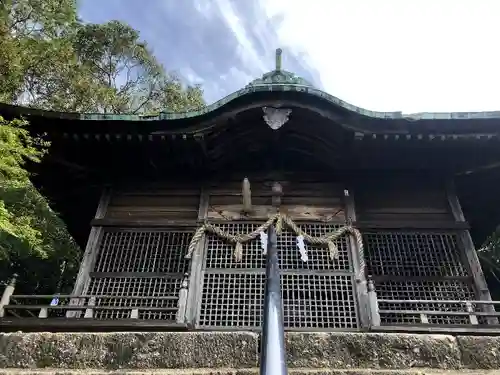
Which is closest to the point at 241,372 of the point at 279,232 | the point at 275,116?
the point at 279,232

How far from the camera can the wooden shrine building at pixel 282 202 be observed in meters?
7.01

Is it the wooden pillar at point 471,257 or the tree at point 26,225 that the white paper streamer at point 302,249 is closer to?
the wooden pillar at point 471,257

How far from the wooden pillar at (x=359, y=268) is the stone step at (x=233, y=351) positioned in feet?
6.24

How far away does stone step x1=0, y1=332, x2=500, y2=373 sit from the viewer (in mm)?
4398

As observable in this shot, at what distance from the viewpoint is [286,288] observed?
699cm

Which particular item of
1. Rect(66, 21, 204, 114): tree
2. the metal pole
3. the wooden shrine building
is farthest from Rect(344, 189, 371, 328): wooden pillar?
Rect(66, 21, 204, 114): tree

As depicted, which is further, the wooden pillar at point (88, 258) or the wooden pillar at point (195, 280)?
the wooden pillar at point (88, 258)

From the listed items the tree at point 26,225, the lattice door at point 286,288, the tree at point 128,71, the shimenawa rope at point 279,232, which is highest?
the tree at point 128,71

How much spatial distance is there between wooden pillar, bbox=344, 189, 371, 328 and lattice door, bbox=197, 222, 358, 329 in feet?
0.29

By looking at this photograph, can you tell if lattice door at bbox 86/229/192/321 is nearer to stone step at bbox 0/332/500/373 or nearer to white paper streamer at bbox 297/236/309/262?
white paper streamer at bbox 297/236/309/262

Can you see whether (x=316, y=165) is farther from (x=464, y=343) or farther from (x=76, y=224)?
(x=76, y=224)

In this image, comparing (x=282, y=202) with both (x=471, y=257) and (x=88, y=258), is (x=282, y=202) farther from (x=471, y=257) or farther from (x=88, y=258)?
(x=88, y=258)

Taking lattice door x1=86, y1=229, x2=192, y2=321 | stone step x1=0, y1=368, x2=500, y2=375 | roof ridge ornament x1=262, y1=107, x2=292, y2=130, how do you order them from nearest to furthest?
stone step x1=0, y1=368, x2=500, y2=375
lattice door x1=86, y1=229, x2=192, y2=321
roof ridge ornament x1=262, y1=107, x2=292, y2=130

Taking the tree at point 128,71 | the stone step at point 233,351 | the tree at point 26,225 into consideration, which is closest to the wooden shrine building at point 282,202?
the tree at point 26,225
